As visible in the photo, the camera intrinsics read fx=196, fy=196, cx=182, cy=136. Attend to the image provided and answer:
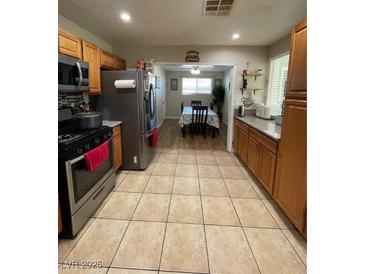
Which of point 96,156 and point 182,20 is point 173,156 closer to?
point 96,156

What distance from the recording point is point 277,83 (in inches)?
157

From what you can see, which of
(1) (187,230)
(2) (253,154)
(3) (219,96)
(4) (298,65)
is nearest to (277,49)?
(2) (253,154)

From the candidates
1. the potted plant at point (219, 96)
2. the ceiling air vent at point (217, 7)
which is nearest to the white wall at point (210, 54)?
the ceiling air vent at point (217, 7)

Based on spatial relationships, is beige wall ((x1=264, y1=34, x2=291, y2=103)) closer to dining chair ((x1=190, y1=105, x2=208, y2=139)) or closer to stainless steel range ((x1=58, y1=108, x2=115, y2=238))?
dining chair ((x1=190, y1=105, x2=208, y2=139))

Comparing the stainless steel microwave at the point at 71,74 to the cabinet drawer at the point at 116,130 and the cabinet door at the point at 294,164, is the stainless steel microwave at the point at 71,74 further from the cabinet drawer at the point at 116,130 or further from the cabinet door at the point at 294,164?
the cabinet door at the point at 294,164

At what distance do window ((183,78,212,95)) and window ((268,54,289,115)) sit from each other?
551 centimetres

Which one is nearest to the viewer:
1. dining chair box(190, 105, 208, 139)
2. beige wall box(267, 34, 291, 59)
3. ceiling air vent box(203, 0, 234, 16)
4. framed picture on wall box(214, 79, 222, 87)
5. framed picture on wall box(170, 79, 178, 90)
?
ceiling air vent box(203, 0, 234, 16)

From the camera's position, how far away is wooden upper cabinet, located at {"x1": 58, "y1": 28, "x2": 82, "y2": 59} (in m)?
2.17

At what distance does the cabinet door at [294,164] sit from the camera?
1.74m

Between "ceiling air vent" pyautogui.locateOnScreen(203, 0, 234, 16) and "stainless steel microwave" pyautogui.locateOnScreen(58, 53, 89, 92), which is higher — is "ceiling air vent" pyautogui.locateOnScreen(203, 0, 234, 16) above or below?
above

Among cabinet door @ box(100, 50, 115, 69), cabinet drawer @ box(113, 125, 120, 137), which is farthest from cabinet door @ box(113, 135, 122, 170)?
cabinet door @ box(100, 50, 115, 69)
